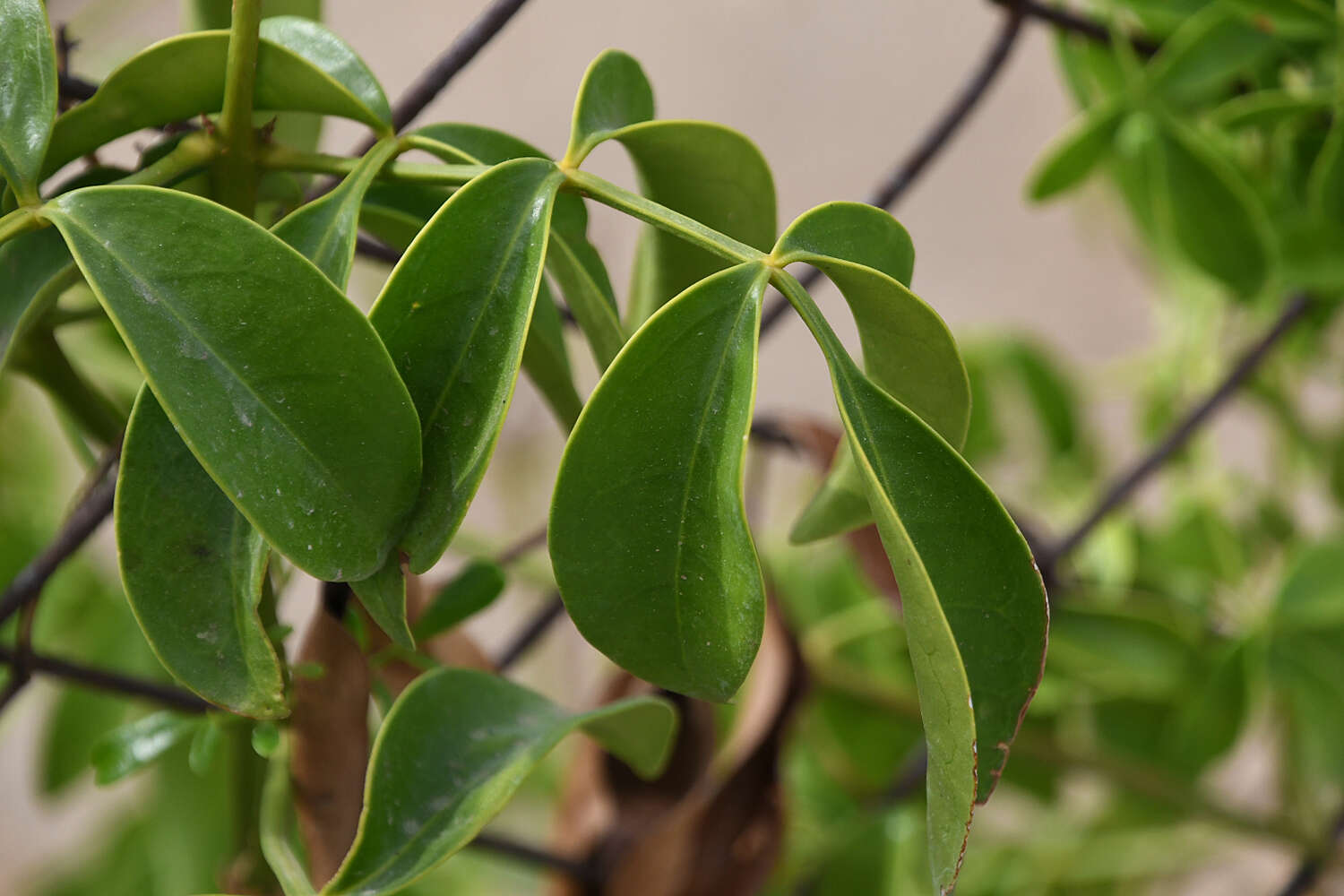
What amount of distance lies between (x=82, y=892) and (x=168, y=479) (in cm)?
35

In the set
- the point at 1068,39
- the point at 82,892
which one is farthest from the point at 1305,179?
the point at 82,892

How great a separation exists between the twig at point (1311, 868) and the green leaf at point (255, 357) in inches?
13.9

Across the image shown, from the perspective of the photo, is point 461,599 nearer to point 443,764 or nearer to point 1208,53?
point 443,764

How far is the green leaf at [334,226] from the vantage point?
0.45 ft

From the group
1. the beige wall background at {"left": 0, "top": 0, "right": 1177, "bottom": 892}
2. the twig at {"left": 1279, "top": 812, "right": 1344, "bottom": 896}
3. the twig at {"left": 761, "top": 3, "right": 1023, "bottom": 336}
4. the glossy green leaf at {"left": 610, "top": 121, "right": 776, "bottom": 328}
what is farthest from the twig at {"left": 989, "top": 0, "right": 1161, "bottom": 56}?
the beige wall background at {"left": 0, "top": 0, "right": 1177, "bottom": 892}

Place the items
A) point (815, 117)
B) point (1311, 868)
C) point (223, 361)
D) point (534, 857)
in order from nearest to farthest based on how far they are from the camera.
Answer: point (223, 361), point (534, 857), point (1311, 868), point (815, 117)

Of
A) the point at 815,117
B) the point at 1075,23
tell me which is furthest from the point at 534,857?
the point at 815,117

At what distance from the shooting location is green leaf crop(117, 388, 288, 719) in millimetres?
128

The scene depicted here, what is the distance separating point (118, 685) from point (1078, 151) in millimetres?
273

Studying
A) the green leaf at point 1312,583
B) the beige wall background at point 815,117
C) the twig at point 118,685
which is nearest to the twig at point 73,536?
the twig at point 118,685

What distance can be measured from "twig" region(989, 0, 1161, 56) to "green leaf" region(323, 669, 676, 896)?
0.66 ft

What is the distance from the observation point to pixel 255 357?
0.12 meters

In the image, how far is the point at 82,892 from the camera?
41cm

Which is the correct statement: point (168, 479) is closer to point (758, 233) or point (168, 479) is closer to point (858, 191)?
point (758, 233)
